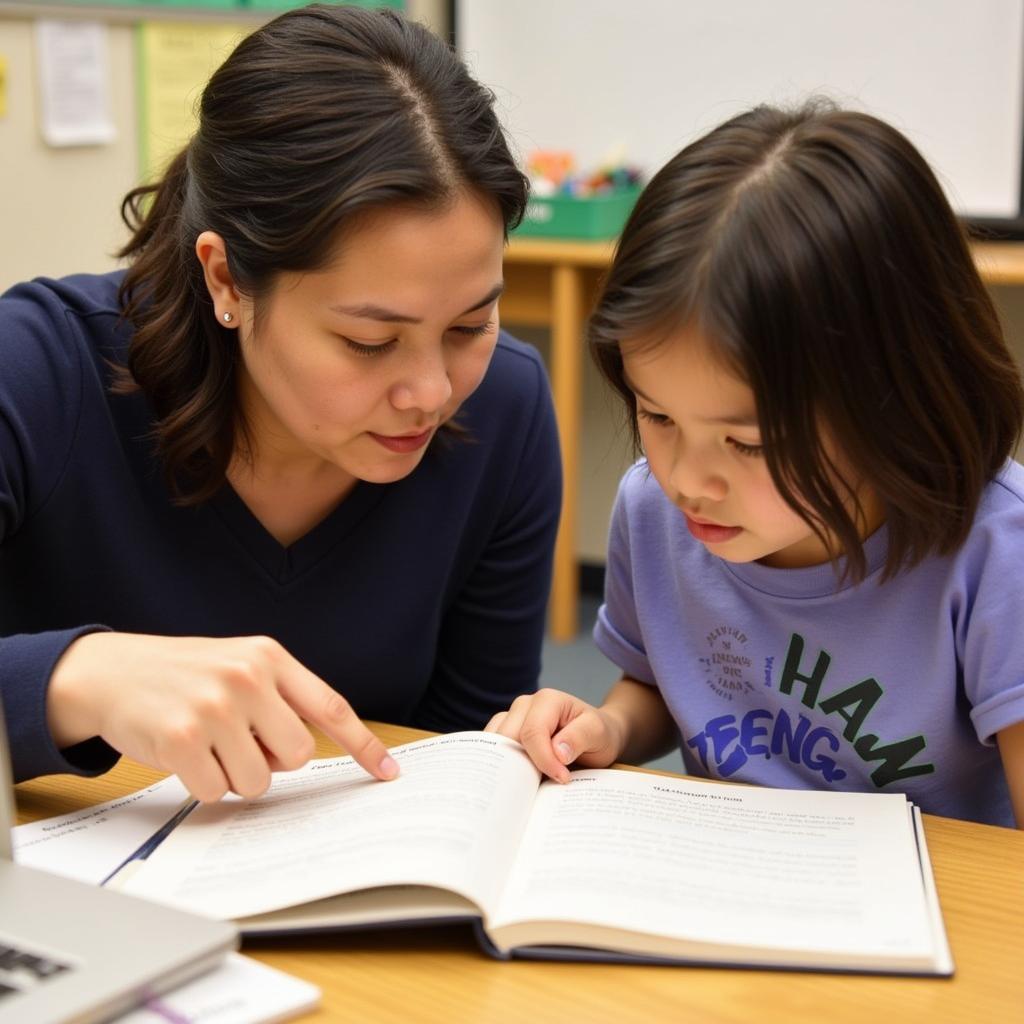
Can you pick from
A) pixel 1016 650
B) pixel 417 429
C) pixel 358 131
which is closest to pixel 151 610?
pixel 417 429

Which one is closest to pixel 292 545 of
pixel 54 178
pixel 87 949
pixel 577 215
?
pixel 87 949

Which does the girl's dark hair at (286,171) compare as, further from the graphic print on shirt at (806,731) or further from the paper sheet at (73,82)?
the paper sheet at (73,82)

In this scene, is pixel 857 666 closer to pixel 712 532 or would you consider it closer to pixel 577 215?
pixel 712 532

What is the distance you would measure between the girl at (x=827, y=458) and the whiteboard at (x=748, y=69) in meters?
1.52

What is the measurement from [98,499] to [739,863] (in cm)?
62

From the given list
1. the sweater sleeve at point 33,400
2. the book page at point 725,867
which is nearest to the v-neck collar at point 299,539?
the sweater sleeve at point 33,400

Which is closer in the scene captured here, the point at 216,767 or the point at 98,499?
the point at 216,767

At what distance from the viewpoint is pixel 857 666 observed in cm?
97

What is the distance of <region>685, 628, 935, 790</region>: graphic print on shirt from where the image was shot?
96 centimetres

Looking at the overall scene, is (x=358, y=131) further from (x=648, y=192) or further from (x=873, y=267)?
(x=873, y=267)

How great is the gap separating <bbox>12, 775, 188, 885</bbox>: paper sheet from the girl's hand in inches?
8.4

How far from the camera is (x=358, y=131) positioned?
0.94 metres

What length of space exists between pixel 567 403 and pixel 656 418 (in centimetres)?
189

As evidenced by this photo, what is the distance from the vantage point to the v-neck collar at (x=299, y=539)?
111 centimetres
